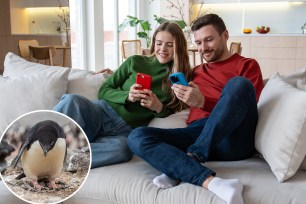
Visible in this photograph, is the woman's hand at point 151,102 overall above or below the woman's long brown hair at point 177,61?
below

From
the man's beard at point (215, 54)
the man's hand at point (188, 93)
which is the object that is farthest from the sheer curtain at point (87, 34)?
the man's hand at point (188, 93)

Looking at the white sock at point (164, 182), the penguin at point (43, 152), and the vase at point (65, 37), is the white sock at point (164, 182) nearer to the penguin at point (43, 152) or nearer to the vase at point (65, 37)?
the penguin at point (43, 152)

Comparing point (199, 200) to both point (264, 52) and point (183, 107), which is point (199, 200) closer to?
point (183, 107)

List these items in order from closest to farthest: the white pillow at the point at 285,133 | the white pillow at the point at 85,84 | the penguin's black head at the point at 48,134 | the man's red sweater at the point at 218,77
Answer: the penguin's black head at the point at 48,134
the white pillow at the point at 285,133
the man's red sweater at the point at 218,77
the white pillow at the point at 85,84

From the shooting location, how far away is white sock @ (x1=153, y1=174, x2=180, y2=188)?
1.60 m

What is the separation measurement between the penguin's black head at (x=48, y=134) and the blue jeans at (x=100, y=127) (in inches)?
38.4

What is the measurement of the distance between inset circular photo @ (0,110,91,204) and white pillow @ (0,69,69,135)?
130 centimetres

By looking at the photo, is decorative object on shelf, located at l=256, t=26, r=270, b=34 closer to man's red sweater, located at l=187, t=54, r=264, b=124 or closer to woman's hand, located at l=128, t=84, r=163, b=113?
man's red sweater, located at l=187, t=54, r=264, b=124

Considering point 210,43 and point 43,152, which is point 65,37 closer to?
point 210,43

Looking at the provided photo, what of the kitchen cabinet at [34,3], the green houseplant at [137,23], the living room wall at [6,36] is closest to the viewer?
the living room wall at [6,36]

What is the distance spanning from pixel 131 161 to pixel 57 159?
106 cm

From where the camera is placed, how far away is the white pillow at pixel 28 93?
6.94 feet

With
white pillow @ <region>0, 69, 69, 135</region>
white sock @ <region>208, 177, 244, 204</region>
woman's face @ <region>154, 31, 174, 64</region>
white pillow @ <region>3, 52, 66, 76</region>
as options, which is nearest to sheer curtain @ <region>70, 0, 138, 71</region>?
white pillow @ <region>3, 52, 66, 76</region>

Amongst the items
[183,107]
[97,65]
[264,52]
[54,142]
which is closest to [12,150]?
[54,142]
